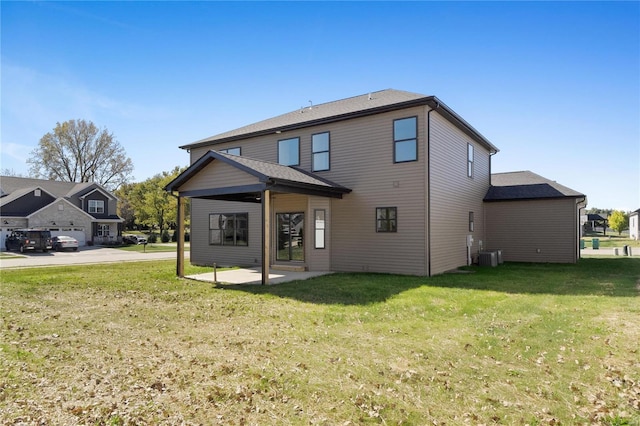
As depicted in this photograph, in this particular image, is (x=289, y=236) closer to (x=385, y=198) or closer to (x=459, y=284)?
(x=385, y=198)

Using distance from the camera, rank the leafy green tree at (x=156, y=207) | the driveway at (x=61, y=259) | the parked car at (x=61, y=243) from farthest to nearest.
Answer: the leafy green tree at (x=156, y=207)
the parked car at (x=61, y=243)
the driveway at (x=61, y=259)

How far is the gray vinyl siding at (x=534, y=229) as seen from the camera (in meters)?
17.4

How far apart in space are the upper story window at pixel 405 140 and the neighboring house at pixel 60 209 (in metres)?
32.2

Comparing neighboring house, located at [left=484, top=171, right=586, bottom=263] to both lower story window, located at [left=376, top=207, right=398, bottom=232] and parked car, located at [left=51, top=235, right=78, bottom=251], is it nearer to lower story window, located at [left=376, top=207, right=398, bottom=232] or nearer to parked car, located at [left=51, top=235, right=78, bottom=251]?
lower story window, located at [left=376, top=207, right=398, bottom=232]

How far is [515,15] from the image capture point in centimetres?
1162

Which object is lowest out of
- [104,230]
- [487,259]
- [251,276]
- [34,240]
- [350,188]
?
[251,276]

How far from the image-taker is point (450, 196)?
47.7ft

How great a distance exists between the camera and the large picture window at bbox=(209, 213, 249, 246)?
1656 cm

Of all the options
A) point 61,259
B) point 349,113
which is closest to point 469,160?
point 349,113

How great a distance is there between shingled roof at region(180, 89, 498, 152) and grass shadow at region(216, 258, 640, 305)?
5.74m

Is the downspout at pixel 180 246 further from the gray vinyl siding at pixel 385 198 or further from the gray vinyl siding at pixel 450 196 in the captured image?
the gray vinyl siding at pixel 450 196

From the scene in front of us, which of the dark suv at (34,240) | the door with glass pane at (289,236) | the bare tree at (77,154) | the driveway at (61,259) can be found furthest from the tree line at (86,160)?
the door with glass pane at (289,236)

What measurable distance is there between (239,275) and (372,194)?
18.0 ft

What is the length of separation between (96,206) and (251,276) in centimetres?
3197
